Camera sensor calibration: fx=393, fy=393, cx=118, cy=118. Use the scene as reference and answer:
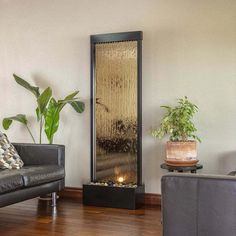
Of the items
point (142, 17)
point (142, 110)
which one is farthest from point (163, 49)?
point (142, 110)

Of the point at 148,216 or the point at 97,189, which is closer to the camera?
the point at 148,216

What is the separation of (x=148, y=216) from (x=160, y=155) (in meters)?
0.74

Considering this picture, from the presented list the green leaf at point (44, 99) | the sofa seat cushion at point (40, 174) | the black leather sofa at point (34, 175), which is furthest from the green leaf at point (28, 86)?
the sofa seat cushion at point (40, 174)

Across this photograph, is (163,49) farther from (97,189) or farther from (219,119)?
(97,189)

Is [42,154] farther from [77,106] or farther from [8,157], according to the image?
[77,106]

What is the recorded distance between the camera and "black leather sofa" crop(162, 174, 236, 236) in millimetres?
2041

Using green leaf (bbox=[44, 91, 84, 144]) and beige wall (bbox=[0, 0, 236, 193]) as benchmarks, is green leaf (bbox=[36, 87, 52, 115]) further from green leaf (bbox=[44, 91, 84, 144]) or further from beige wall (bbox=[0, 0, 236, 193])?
beige wall (bbox=[0, 0, 236, 193])

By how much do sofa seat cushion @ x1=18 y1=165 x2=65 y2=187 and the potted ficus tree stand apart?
1064 millimetres

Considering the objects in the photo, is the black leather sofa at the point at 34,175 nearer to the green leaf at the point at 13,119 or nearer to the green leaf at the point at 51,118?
the green leaf at the point at 51,118

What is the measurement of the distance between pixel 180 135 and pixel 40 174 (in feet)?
4.55

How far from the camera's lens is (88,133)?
4.57 m

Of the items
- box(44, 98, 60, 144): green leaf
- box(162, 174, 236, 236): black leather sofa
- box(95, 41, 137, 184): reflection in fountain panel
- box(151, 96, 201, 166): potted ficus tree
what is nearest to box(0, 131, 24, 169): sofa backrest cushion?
box(44, 98, 60, 144): green leaf

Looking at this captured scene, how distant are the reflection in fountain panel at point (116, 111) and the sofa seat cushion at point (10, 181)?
3.68ft

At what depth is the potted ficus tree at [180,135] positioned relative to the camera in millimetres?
3686
